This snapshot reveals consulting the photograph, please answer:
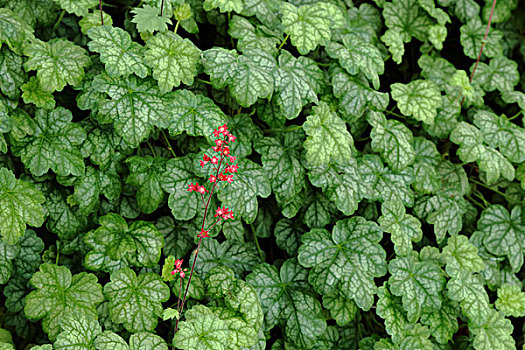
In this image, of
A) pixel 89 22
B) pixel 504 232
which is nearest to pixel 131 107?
pixel 89 22

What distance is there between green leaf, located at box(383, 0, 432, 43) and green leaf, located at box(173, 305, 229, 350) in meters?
1.89

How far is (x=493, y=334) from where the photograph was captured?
8.73 ft

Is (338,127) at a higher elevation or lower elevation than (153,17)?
lower

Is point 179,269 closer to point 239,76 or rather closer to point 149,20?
point 239,76

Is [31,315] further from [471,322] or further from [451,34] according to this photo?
[451,34]

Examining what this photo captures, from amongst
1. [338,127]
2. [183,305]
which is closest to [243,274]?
[183,305]

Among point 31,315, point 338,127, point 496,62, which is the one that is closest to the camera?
point 31,315

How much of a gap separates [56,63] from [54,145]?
0.33 m

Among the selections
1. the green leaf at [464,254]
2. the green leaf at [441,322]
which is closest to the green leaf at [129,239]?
the green leaf at [441,322]

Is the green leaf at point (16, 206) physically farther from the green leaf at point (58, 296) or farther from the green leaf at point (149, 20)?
the green leaf at point (149, 20)

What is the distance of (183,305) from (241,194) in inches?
20.8

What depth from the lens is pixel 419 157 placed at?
9.37ft

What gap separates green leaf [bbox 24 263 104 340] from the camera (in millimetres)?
2051

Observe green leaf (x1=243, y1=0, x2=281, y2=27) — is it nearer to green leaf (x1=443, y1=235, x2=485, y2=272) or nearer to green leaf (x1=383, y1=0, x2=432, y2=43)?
green leaf (x1=383, y1=0, x2=432, y2=43)
